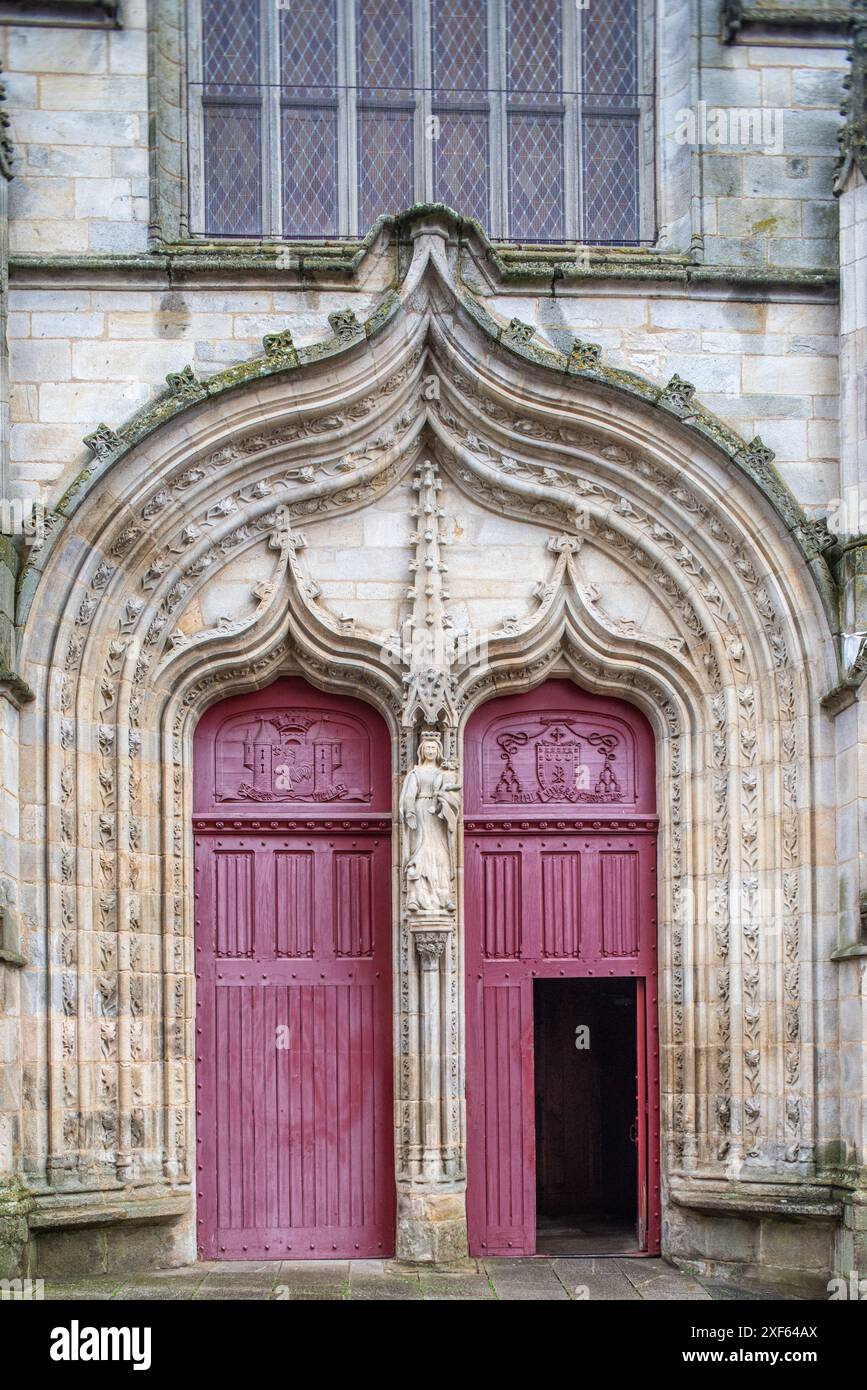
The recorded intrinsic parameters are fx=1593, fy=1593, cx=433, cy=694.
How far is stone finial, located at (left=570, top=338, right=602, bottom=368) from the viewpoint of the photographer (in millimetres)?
9727

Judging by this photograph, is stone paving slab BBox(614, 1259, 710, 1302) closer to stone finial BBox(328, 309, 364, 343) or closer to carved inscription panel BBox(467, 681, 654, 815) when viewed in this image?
carved inscription panel BBox(467, 681, 654, 815)

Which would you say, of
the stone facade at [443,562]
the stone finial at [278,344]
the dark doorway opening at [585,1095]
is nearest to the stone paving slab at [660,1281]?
the stone facade at [443,562]

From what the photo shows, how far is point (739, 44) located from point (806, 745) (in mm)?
4511

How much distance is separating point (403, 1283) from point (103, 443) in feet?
17.1

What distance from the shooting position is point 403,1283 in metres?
9.20

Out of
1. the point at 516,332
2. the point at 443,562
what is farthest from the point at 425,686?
the point at 516,332

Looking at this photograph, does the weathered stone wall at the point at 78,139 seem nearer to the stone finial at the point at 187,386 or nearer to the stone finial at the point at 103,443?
the stone finial at the point at 187,386

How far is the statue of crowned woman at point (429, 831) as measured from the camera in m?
9.46

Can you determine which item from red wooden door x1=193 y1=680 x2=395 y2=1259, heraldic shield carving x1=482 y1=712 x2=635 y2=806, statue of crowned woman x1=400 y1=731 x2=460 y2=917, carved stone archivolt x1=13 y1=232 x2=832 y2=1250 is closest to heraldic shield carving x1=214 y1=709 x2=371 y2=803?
red wooden door x1=193 y1=680 x2=395 y2=1259

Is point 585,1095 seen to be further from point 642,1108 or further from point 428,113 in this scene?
point 428,113

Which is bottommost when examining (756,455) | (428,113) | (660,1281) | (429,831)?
(660,1281)

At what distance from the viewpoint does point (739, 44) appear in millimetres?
10195

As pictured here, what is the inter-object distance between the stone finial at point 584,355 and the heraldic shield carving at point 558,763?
2.23 m

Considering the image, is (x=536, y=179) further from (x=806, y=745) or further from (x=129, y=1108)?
(x=129, y=1108)
